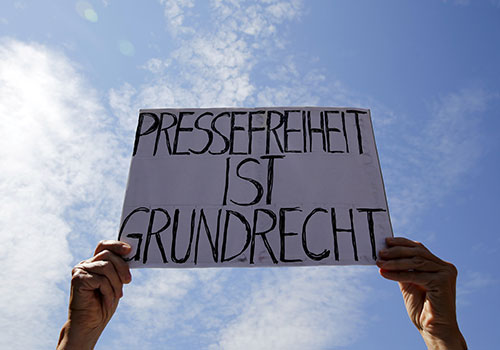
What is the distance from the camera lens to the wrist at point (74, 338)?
9.08ft

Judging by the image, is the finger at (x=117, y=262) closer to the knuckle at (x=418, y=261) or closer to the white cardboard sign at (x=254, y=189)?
the white cardboard sign at (x=254, y=189)

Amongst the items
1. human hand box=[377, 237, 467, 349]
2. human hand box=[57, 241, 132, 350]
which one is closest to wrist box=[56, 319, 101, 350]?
human hand box=[57, 241, 132, 350]

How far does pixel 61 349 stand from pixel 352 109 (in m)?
3.24

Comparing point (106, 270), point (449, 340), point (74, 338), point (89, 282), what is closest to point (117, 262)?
point (106, 270)

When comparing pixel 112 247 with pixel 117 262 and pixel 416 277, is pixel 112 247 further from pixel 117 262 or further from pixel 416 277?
pixel 416 277

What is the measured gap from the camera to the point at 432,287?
9.20 feet

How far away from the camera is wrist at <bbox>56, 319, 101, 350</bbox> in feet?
9.08

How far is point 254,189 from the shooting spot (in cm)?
345

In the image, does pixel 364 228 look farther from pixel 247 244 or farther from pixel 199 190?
pixel 199 190

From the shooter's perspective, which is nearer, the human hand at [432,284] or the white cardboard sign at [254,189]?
the human hand at [432,284]

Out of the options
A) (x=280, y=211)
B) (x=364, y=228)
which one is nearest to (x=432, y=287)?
(x=364, y=228)

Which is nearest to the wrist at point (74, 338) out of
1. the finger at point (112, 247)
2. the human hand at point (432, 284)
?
the finger at point (112, 247)

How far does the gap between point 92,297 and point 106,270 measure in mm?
230

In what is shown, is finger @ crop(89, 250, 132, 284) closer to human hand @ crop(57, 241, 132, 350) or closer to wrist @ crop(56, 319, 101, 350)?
human hand @ crop(57, 241, 132, 350)
